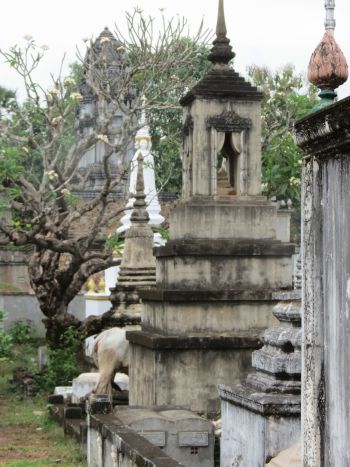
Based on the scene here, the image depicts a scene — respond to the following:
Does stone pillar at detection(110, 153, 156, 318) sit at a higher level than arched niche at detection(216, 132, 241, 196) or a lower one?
lower

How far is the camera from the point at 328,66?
486cm

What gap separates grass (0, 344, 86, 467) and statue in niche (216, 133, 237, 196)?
3.55 metres

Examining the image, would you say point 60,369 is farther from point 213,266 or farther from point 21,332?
point 213,266

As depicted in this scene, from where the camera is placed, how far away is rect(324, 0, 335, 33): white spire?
4738mm

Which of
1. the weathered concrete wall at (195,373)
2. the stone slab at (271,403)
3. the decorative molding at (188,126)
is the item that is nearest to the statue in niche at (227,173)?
the decorative molding at (188,126)

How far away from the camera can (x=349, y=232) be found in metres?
4.30

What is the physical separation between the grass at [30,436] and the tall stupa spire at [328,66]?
7.19 meters

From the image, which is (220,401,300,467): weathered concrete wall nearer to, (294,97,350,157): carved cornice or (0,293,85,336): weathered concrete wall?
(294,97,350,157): carved cornice

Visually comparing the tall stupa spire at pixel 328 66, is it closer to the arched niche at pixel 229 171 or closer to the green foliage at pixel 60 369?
the arched niche at pixel 229 171

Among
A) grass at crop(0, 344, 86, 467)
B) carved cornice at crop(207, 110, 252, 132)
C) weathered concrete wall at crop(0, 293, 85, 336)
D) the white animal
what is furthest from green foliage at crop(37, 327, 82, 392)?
carved cornice at crop(207, 110, 252, 132)

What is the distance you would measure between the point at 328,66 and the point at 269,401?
286 cm

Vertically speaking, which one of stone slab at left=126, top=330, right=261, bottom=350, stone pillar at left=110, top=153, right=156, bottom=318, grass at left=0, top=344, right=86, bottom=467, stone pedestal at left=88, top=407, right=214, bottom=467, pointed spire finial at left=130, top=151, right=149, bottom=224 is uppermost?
pointed spire finial at left=130, top=151, right=149, bottom=224

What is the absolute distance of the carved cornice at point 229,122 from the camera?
42.7 ft

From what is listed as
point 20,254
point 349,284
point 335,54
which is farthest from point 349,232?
point 20,254
